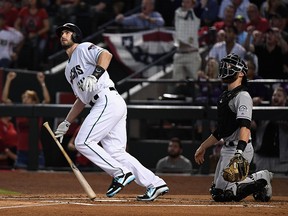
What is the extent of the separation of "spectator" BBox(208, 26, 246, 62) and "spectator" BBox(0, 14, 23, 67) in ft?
14.6

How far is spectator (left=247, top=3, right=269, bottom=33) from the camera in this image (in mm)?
14742

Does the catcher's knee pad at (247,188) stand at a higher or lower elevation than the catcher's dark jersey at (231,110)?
lower

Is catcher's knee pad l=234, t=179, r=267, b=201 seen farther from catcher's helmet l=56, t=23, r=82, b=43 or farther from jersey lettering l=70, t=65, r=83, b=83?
catcher's helmet l=56, t=23, r=82, b=43

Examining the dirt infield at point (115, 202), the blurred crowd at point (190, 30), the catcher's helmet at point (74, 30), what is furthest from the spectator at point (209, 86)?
the catcher's helmet at point (74, 30)

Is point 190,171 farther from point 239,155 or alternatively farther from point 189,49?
point 239,155

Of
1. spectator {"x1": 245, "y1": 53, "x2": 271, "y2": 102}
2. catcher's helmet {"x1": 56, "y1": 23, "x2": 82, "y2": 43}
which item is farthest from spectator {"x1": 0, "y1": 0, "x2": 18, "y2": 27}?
catcher's helmet {"x1": 56, "y1": 23, "x2": 82, "y2": 43}

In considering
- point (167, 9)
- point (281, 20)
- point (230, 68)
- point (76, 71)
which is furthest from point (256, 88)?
point (76, 71)

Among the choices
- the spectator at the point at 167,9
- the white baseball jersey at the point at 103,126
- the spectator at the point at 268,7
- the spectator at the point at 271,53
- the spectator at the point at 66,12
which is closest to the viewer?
the white baseball jersey at the point at 103,126

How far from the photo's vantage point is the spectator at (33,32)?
56.7ft

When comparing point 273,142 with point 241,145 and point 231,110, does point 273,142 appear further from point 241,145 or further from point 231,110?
point 241,145

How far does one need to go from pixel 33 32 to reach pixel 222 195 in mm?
9314

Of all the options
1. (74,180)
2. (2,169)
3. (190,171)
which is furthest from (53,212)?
(2,169)

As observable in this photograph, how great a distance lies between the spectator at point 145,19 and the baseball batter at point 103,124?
715 cm

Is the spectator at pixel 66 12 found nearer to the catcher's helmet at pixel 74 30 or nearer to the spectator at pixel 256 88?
the spectator at pixel 256 88
